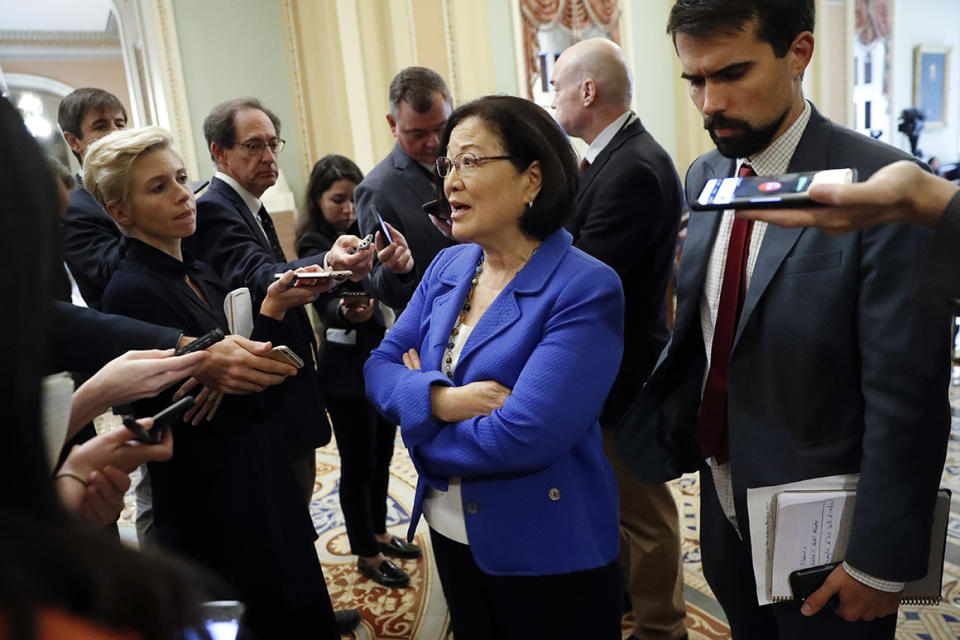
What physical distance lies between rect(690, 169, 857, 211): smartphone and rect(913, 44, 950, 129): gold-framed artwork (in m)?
13.1

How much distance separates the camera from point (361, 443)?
2.81 m

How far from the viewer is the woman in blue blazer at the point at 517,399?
146 centimetres

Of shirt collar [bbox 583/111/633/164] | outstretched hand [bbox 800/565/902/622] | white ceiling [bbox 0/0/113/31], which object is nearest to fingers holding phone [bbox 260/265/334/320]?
shirt collar [bbox 583/111/633/164]

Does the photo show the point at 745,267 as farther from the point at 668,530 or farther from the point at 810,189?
the point at 668,530

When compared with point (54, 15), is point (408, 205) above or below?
below

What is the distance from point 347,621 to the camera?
2.55 m

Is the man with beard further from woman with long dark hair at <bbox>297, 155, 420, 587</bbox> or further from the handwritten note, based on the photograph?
woman with long dark hair at <bbox>297, 155, 420, 587</bbox>

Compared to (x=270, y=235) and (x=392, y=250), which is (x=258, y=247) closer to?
(x=270, y=235)

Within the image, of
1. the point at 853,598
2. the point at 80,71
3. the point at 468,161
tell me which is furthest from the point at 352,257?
the point at 80,71

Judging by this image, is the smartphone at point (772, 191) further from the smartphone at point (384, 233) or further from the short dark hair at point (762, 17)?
the smartphone at point (384, 233)

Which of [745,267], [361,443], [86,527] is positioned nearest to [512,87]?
[361,443]

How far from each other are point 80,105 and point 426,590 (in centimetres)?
248

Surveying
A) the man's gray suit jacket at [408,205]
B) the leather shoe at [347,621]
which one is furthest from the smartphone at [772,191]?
the leather shoe at [347,621]

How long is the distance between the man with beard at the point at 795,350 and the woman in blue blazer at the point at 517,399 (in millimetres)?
233
